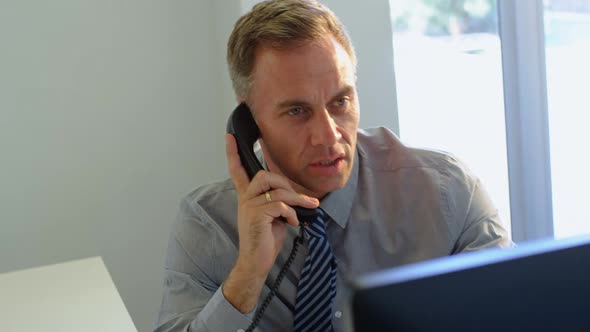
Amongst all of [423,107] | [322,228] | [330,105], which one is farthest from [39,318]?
[423,107]

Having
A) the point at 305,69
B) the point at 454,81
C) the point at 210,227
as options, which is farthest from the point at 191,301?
the point at 454,81

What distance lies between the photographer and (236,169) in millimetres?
1267

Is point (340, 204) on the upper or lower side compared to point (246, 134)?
lower

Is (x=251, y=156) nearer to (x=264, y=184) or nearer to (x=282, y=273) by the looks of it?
(x=264, y=184)

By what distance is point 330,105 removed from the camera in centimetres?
125

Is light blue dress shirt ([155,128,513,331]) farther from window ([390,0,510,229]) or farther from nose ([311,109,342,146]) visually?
window ([390,0,510,229])

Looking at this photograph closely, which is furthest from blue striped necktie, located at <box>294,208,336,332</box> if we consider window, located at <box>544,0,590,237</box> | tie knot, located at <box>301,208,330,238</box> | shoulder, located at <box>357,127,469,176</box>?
window, located at <box>544,0,590,237</box>

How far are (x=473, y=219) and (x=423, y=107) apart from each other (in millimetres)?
1145

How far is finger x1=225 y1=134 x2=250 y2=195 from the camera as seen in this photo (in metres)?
1.25

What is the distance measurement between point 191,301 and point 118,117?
1.04 m

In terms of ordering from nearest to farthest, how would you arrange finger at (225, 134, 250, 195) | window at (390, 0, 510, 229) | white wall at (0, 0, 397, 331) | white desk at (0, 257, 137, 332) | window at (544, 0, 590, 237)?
finger at (225, 134, 250, 195)
white desk at (0, 257, 137, 332)
window at (544, 0, 590, 237)
white wall at (0, 0, 397, 331)
window at (390, 0, 510, 229)

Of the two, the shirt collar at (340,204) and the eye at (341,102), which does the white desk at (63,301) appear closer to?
the shirt collar at (340,204)

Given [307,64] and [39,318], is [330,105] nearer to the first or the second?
[307,64]

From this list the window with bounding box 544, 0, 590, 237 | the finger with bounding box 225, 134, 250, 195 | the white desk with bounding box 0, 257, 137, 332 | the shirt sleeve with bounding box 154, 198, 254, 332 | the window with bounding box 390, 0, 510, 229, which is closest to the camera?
the shirt sleeve with bounding box 154, 198, 254, 332
